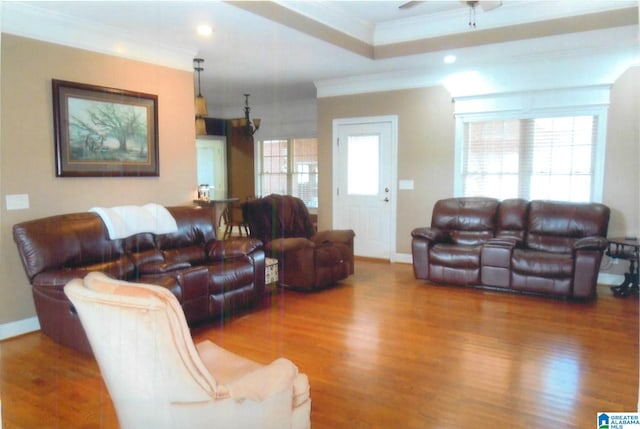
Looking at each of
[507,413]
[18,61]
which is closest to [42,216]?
[18,61]

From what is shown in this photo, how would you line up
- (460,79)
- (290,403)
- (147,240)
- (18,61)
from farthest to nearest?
1. (460,79)
2. (147,240)
3. (18,61)
4. (290,403)

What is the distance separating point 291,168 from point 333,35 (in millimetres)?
4443

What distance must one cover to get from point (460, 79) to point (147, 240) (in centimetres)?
429

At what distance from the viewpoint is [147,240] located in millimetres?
4160

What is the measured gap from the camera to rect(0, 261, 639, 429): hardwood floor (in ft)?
8.32

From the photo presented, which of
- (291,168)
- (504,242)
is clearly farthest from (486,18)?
(291,168)

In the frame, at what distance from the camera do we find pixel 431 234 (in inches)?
208

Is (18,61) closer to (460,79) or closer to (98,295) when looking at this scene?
(98,295)

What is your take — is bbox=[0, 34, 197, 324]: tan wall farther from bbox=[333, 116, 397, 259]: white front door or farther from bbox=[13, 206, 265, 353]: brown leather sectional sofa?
bbox=[333, 116, 397, 259]: white front door

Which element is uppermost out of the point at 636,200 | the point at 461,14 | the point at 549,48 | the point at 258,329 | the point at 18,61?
the point at 461,14

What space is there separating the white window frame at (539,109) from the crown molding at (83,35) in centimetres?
347

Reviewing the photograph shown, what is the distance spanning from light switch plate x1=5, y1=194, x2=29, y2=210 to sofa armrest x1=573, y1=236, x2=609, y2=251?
505 cm

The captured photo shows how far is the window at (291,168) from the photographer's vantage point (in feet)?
28.9

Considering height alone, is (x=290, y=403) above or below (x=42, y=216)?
below
